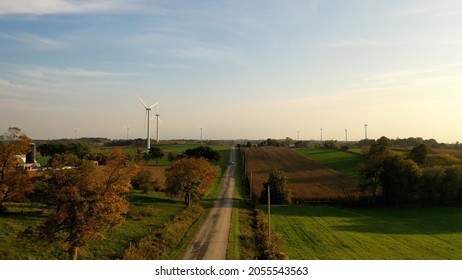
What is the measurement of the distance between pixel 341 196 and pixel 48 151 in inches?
3992

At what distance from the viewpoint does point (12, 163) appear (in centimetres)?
4775

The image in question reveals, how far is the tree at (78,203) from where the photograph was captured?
81.8 feet

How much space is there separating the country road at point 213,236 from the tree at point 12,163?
23.3 meters

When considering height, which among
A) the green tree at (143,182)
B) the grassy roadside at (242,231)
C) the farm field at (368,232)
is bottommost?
the farm field at (368,232)

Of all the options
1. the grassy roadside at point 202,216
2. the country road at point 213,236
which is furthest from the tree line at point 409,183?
the grassy roadside at point 202,216

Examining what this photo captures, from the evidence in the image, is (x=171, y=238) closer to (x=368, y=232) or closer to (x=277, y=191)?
(x=368, y=232)

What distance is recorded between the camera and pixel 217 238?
39969 millimetres

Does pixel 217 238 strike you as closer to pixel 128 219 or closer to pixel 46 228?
pixel 128 219

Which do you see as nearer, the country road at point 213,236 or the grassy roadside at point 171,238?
the grassy roadside at point 171,238

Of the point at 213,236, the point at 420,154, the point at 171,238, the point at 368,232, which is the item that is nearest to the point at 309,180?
the point at 420,154

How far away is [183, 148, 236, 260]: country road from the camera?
1316 inches

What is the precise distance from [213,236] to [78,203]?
62.4 feet

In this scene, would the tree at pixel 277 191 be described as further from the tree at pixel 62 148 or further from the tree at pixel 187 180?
the tree at pixel 62 148

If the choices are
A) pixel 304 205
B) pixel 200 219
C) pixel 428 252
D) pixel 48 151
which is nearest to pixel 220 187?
pixel 304 205
